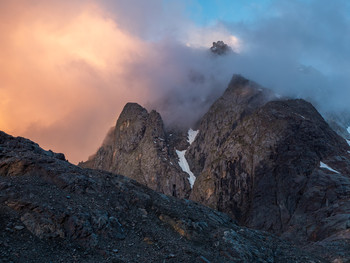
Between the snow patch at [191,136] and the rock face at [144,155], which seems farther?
the snow patch at [191,136]

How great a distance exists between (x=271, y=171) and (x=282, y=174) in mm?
3694

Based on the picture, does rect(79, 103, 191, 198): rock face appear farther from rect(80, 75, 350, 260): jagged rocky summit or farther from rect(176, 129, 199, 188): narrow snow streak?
rect(176, 129, 199, 188): narrow snow streak

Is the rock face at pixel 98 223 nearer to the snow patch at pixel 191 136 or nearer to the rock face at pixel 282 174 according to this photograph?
the rock face at pixel 282 174

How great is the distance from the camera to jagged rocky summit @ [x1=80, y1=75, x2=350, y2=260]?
78.1 metres

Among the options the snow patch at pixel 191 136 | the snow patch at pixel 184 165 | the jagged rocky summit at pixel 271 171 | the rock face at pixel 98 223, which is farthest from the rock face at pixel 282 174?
the snow patch at pixel 191 136

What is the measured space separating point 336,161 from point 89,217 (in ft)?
297

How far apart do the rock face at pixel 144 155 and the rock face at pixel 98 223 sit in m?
109

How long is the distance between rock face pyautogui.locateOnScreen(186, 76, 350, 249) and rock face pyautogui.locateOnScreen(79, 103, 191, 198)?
77.1ft

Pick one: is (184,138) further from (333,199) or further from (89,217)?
(89,217)

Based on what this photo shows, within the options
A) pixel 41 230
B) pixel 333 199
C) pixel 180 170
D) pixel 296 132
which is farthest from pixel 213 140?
pixel 41 230

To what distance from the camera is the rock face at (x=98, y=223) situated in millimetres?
21281

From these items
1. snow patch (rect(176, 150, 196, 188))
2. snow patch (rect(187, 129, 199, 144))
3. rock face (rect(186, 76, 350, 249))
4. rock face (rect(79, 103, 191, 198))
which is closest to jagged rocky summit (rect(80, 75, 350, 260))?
rock face (rect(186, 76, 350, 249))

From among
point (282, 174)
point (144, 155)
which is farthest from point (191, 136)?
point (282, 174)

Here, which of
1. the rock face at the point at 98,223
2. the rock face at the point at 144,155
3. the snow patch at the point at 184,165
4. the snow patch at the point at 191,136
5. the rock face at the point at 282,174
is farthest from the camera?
the snow patch at the point at 191,136
